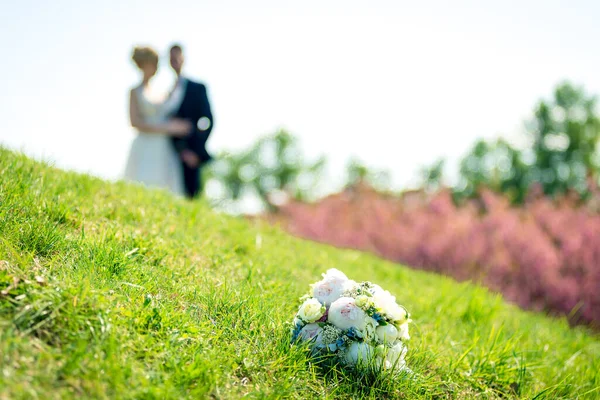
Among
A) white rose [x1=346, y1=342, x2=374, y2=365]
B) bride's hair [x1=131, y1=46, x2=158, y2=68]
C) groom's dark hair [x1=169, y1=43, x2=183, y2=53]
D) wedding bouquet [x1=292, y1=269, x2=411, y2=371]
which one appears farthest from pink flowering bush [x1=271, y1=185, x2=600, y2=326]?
white rose [x1=346, y1=342, x2=374, y2=365]

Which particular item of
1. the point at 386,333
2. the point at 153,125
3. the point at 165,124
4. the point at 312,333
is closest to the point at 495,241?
the point at 165,124

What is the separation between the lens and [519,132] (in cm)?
3897

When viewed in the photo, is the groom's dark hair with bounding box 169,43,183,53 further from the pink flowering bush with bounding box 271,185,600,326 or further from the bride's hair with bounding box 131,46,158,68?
the pink flowering bush with bounding box 271,185,600,326

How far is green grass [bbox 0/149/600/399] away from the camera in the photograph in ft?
6.53

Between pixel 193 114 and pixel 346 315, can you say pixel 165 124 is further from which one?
pixel 346 315

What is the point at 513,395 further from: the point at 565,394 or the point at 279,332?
the point at 279,332

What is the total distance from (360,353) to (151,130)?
580 cm

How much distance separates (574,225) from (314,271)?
6785 mm

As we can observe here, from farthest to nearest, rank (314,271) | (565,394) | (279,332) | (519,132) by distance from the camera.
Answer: (519,132) < (314,271) < (565,394) < (279,332)

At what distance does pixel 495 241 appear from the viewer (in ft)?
29.3

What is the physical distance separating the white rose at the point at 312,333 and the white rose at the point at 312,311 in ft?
0.18

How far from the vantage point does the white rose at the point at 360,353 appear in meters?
2.50

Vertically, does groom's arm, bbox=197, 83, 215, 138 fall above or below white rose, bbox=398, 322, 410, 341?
above

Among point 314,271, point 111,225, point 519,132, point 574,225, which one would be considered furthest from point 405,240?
point 519,132
